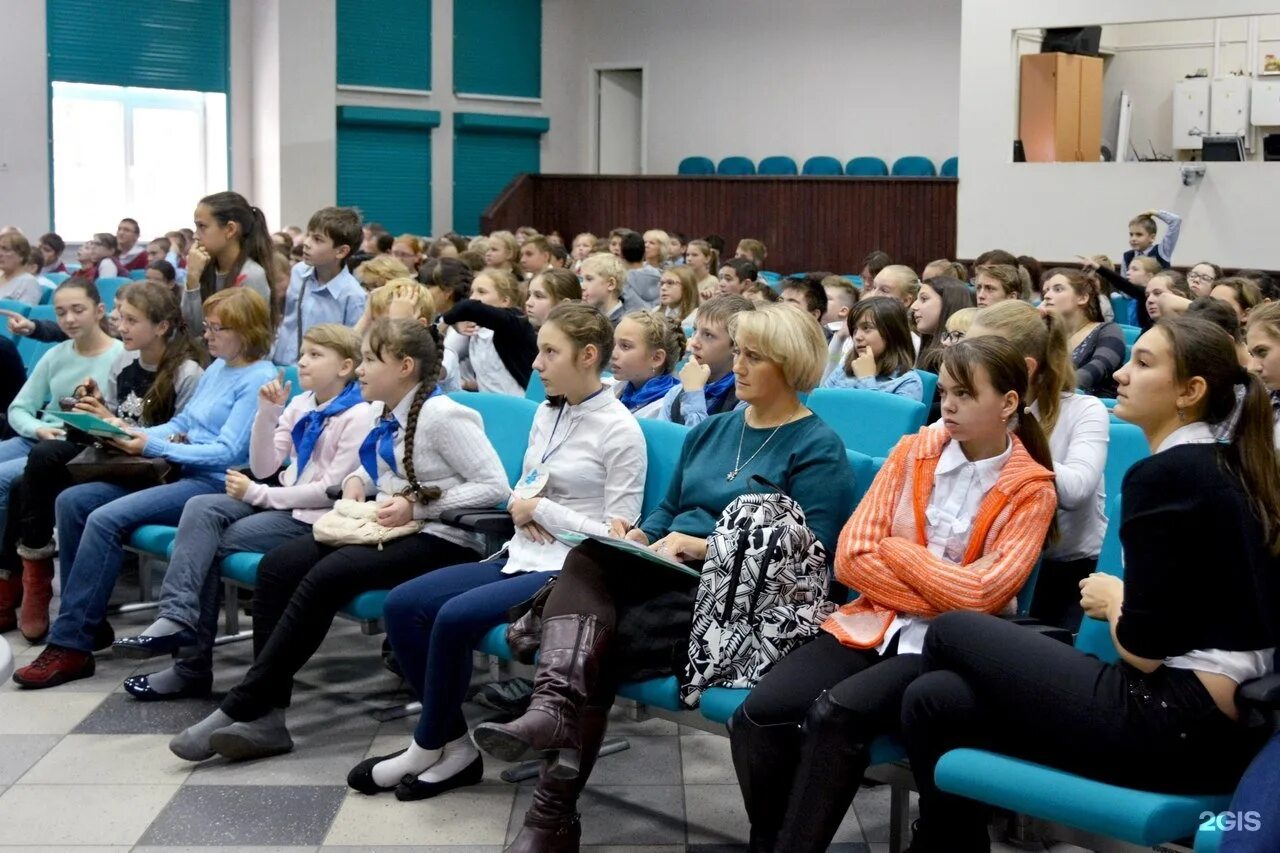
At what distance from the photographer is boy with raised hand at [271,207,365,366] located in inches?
229

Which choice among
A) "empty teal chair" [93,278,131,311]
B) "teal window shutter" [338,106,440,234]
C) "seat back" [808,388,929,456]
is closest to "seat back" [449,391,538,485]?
"seat back" [808,388,929,456]

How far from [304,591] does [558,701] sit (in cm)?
95

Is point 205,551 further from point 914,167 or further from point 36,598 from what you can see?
point 914,167

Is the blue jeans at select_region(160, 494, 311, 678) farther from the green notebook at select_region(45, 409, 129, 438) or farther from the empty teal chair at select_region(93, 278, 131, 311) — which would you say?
the empty teal chair at select_region(93, 278, 131, 311)

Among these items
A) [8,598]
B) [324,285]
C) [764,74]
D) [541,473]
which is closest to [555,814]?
[541,473]

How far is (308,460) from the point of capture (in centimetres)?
416

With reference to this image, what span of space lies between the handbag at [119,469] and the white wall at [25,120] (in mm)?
9502

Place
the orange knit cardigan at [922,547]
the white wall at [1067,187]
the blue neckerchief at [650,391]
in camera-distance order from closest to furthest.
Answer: the orange knit cardigan at [922,547]
the blue neckerchief at [650,391]
the white wall at [1067,187]

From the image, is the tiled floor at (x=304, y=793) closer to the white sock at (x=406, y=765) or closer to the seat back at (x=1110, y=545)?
the white sock at (x=406, y=765)

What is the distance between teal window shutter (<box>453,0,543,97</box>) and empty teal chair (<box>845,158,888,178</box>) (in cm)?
394

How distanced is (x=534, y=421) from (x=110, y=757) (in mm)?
1367

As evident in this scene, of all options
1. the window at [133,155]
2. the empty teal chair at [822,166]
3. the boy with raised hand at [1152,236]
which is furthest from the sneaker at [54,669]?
the empty teal chair at [822,166]

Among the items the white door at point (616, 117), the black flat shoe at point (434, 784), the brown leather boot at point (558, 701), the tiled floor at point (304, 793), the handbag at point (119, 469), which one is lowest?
the tiled floor at point (304, 793)

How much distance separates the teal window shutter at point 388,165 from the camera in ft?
49.2
